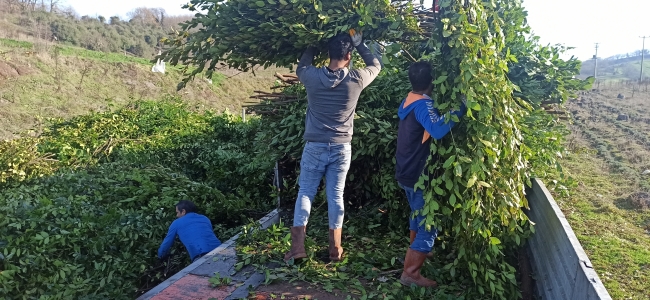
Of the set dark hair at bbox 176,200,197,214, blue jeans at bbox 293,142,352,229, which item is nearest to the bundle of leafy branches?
blue jeans at bbox 293,142,352,229

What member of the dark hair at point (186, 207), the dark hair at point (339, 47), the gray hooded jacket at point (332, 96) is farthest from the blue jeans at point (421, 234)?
the dark hair at point (186, 207)

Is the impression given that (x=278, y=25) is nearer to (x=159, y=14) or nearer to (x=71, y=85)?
(x=71, y=85)

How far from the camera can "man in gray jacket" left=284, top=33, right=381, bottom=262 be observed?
386cm

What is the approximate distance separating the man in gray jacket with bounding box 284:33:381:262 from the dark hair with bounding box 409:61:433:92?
1.29 ft

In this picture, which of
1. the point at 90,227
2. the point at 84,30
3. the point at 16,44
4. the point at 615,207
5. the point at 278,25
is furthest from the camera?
the point at 84,30

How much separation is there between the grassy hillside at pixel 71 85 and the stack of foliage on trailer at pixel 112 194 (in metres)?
3.79

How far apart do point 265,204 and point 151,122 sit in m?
4.85

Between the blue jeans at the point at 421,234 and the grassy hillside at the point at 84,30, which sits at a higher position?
the grassy hillside at the point at 84,30

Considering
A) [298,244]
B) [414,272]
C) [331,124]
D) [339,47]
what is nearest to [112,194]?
[298,244]

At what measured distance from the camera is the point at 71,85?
20719 millimetres

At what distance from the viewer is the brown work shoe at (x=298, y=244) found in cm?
399

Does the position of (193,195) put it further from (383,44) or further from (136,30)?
(136,30)

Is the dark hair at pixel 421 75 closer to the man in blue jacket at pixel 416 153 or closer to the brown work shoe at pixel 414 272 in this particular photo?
the man in blue jacket at pixel 416 153

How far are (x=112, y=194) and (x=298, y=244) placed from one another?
3.44 m
